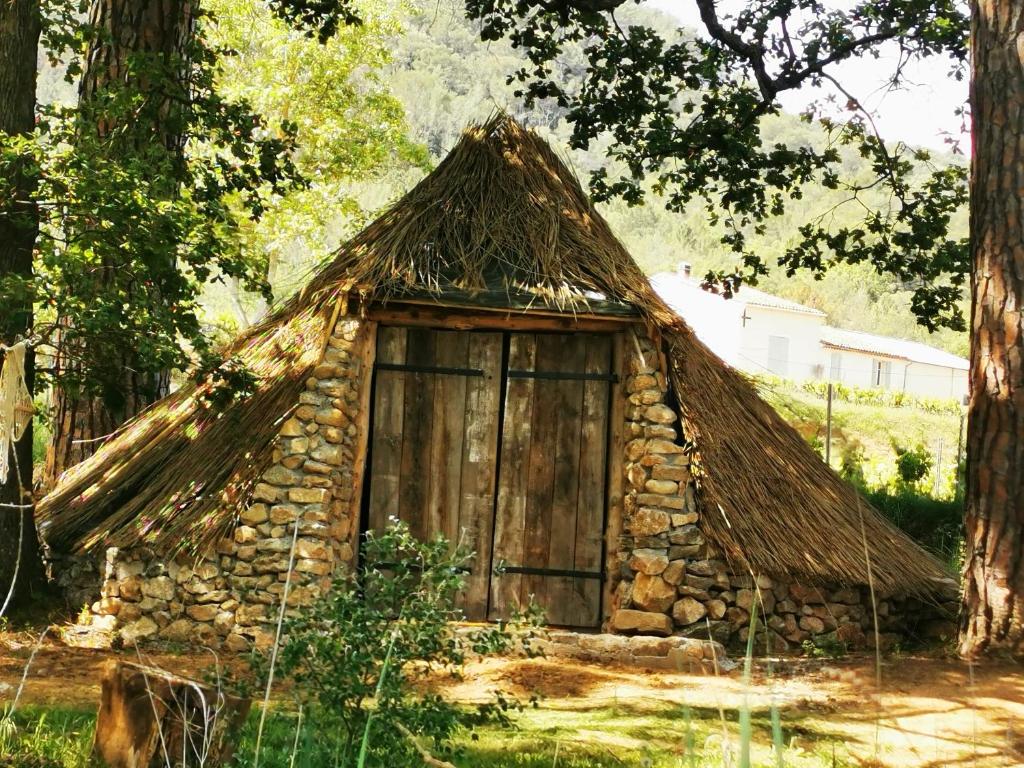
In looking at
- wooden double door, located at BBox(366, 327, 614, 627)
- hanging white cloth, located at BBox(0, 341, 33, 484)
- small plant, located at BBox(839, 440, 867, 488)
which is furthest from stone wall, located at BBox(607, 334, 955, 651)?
small plant, located at BBox(839, 440, 867, 488)

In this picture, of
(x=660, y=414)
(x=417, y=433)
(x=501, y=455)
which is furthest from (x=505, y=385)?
(x=660, y=414)

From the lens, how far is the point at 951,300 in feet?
32.8

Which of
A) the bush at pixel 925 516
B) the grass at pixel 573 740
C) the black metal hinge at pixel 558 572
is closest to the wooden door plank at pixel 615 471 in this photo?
the black metal hinge at pixel 558 572

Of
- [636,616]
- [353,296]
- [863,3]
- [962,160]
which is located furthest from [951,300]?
[962,160]

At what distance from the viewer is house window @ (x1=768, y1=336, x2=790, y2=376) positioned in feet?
138

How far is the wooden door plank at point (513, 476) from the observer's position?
7.78 meters

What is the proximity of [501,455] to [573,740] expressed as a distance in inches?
114

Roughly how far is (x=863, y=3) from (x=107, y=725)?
9729 mm

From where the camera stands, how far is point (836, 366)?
4553cm

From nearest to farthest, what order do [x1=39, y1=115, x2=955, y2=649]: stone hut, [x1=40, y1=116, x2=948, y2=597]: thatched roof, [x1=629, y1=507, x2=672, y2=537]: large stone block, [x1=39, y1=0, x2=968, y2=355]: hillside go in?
[x1=39, y1=115, x2=955, y2=649]: stone hut < [x1=40, y1=116, x2=948, y2=597]: thatched roof < [x1=629, y1=507, x2=672, y2=537]: large stone block < [x1=39, y1=0, x2=968, y2=355]: hillside

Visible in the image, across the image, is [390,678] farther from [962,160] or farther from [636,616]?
[962,160]

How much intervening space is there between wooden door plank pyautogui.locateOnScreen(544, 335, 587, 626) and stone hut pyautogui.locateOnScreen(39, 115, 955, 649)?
0.01 m

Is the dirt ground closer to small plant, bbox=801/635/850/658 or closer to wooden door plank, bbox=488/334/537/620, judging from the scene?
small plant, bbox=801/635/850/658

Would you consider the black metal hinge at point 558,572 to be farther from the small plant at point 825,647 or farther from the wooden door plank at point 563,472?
the small plant at point 825,647
